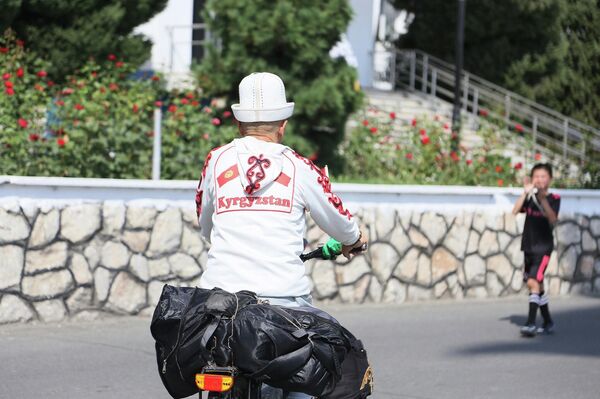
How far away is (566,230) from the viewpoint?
14547mm

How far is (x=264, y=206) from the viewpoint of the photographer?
4.63 meters

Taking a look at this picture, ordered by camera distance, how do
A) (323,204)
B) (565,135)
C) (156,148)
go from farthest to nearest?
(565,135) → (156,148) → (323,204)

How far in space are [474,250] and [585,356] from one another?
3.64 meters

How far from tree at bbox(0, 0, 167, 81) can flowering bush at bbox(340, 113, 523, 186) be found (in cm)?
355

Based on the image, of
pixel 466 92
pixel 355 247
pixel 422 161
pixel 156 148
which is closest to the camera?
pixel 355 247

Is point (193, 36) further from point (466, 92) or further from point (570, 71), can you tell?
point (570, 71)

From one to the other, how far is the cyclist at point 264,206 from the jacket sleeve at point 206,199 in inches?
1.6

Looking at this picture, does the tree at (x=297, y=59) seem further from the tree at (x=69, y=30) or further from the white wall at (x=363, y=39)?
the white wall at (x=363, y=39)

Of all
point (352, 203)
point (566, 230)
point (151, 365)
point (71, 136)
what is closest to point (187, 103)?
point (71, 136)

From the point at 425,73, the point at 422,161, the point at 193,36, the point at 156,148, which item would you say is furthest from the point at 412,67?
the point at 156,148

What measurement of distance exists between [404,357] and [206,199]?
4983mm

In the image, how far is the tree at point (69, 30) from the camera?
1593 centimetres

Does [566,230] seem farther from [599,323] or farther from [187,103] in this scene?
[187,103]

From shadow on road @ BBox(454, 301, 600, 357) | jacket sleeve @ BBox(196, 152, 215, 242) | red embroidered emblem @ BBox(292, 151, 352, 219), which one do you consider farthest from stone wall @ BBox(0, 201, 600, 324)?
red embroidered emblem @ BBox(292, 151, 352, 219)
